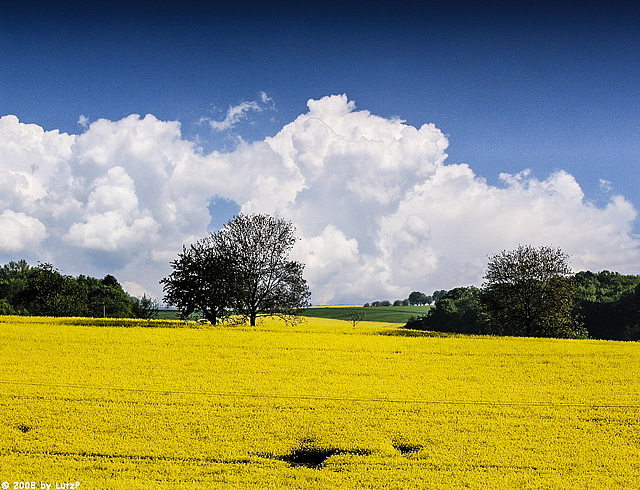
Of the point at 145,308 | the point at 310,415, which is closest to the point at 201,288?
the point at 310,415

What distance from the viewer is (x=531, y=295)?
4219 centimetres

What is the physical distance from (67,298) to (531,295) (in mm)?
54646

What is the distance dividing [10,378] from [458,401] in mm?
A: 16865

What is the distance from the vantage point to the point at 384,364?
22.3 m

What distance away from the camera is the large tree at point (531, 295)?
41656 mm

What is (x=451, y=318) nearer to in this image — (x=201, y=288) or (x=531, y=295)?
(x=531, y=295)

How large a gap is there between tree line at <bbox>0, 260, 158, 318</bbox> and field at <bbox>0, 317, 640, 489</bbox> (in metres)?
41.1

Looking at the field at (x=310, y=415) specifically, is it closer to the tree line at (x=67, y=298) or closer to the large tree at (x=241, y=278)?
the large tree at (x=241, y=278)

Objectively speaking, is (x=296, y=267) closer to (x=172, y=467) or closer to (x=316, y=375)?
(x=316, y=375)

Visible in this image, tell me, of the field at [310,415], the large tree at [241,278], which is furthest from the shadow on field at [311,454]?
the large tree at [241,278]

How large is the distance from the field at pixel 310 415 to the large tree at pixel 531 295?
17.0 metres

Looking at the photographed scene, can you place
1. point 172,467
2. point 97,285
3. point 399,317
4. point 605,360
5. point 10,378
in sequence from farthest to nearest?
point 399,317 < point 97,285 < point 605,360 < point 10,378 < point 172,467

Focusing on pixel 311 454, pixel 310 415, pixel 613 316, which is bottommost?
pixel 311 454

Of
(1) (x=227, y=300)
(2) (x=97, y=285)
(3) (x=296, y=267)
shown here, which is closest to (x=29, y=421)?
(1) (x=227, y=300)
